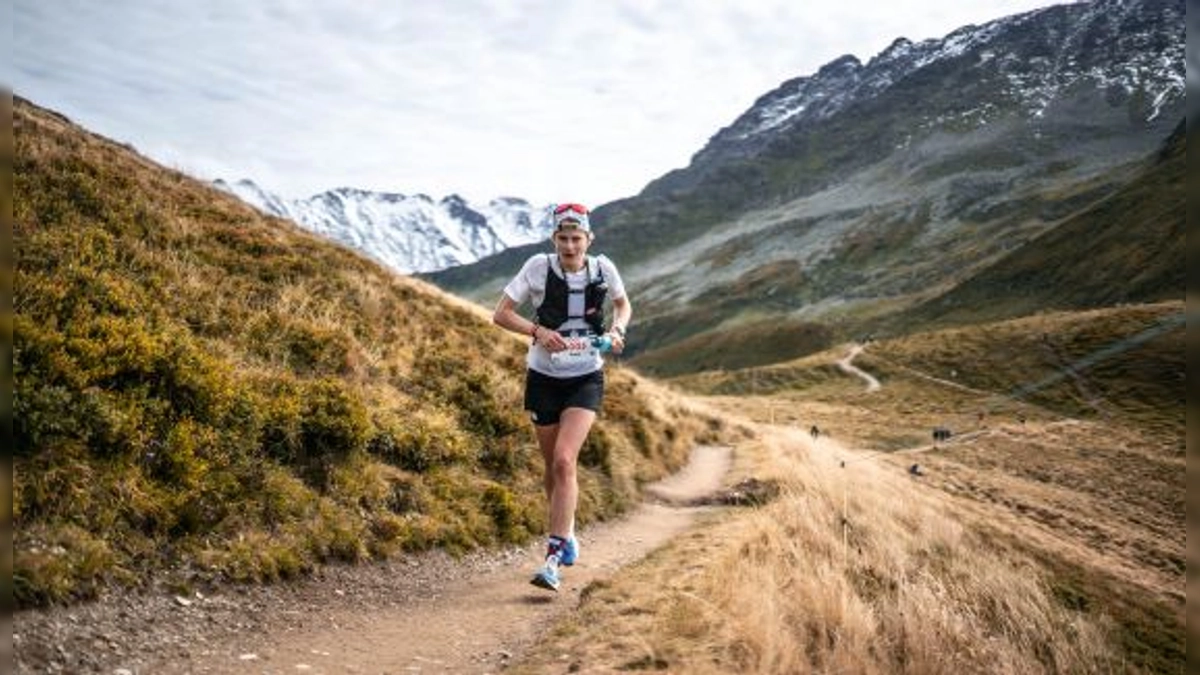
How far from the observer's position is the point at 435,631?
7.55 meters

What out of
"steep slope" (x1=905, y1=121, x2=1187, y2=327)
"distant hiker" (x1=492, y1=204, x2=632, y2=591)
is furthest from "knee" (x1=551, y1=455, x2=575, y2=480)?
"steep slope" (x1=905, y1=121, x2=1187, y2=327)

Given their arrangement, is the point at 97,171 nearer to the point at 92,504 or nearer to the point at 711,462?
the point at 92,504

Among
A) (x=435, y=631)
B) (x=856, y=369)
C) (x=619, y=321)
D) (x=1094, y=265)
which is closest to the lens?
(x=435, y=631)

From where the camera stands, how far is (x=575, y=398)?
28.1ft

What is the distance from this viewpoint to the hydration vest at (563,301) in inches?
338

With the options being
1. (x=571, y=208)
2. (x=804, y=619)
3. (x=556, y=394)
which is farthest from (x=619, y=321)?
(x=804, y=619)

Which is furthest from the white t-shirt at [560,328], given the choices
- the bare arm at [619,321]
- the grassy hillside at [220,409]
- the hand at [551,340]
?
the grassy hillside at [220,409]

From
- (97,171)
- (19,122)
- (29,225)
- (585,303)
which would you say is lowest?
(585,303)

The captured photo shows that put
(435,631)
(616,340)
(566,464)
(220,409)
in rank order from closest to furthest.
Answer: (435,631) → (566,464) → (616,340) → (220,409)

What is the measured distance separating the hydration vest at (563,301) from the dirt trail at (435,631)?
292cm

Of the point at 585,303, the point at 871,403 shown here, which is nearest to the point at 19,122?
the point at 585,303

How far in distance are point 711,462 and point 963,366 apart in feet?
253

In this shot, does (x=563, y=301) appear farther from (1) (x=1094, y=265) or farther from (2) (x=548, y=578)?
(1) (x=1094, y=265)

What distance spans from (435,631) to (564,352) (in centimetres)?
292
